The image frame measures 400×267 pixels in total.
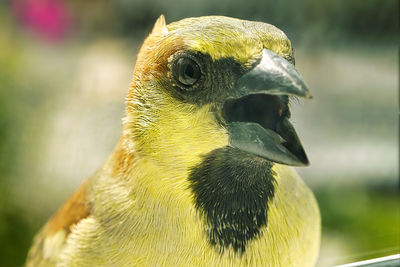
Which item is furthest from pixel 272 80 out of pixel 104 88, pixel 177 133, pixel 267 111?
pixel 104 88

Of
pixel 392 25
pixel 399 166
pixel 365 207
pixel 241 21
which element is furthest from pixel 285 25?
pixel 399 166

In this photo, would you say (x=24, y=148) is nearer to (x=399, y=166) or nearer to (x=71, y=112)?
(x=71, y=112)

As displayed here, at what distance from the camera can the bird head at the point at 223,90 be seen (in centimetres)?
62

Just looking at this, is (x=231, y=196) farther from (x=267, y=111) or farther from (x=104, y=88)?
(x=104, y=88)

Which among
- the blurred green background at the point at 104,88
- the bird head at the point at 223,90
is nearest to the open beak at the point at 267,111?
the bird head at the point at 223,90

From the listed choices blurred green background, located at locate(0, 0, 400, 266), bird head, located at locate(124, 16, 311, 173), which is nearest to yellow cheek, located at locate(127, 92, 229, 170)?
bird head, located at locate(124, 16, 311, 173)

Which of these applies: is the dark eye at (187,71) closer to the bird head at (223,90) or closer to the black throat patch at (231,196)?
the bird head at (223,90)

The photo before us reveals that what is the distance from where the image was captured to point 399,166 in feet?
5.63

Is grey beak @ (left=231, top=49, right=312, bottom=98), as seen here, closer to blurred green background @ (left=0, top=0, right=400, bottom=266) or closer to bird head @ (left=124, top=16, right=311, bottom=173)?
bird head @ (left=124, top=16, right=311, bottom=173)

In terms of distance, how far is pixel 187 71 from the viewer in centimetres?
65

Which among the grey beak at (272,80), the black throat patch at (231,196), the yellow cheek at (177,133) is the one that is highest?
the grey beak at (272,80)

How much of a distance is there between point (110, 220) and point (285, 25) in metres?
0.50

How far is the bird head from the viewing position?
617 mm

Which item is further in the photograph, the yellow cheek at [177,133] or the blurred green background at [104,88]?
the blurred green background at [104,88]
